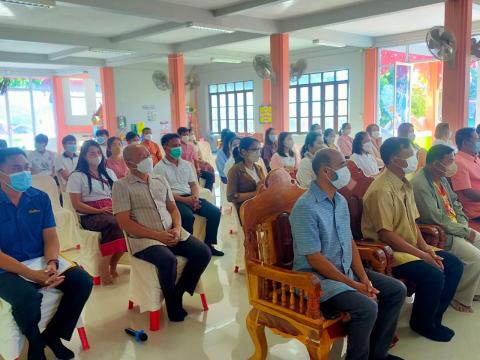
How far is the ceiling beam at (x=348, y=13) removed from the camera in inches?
264

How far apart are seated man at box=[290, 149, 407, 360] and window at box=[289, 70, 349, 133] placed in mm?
10018

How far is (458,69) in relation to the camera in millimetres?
6246

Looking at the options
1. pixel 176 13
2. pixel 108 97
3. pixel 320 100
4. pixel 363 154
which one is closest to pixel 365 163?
pixel 363 154

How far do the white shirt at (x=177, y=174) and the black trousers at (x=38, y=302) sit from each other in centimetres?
173

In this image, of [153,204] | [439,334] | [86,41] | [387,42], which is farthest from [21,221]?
[387,42]

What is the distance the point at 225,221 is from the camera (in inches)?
230

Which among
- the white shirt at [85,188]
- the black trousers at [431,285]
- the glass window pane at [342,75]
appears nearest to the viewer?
the black trousers at [431,285]

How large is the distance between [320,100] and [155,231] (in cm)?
1042

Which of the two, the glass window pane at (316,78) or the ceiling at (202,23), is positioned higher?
the ceiling at (202,23)

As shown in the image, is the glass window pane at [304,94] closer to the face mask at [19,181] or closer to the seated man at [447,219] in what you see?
the seated man at [447,219]

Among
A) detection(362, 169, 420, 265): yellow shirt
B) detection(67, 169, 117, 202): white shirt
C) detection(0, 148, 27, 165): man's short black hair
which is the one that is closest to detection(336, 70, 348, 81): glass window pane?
detection(67, 169, 117, 202): white shirt

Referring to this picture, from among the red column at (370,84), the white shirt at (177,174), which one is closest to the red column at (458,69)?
the white shirt at (177,174)

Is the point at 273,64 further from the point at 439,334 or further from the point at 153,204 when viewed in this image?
the point at 439,334

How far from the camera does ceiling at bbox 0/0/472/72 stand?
691cm
